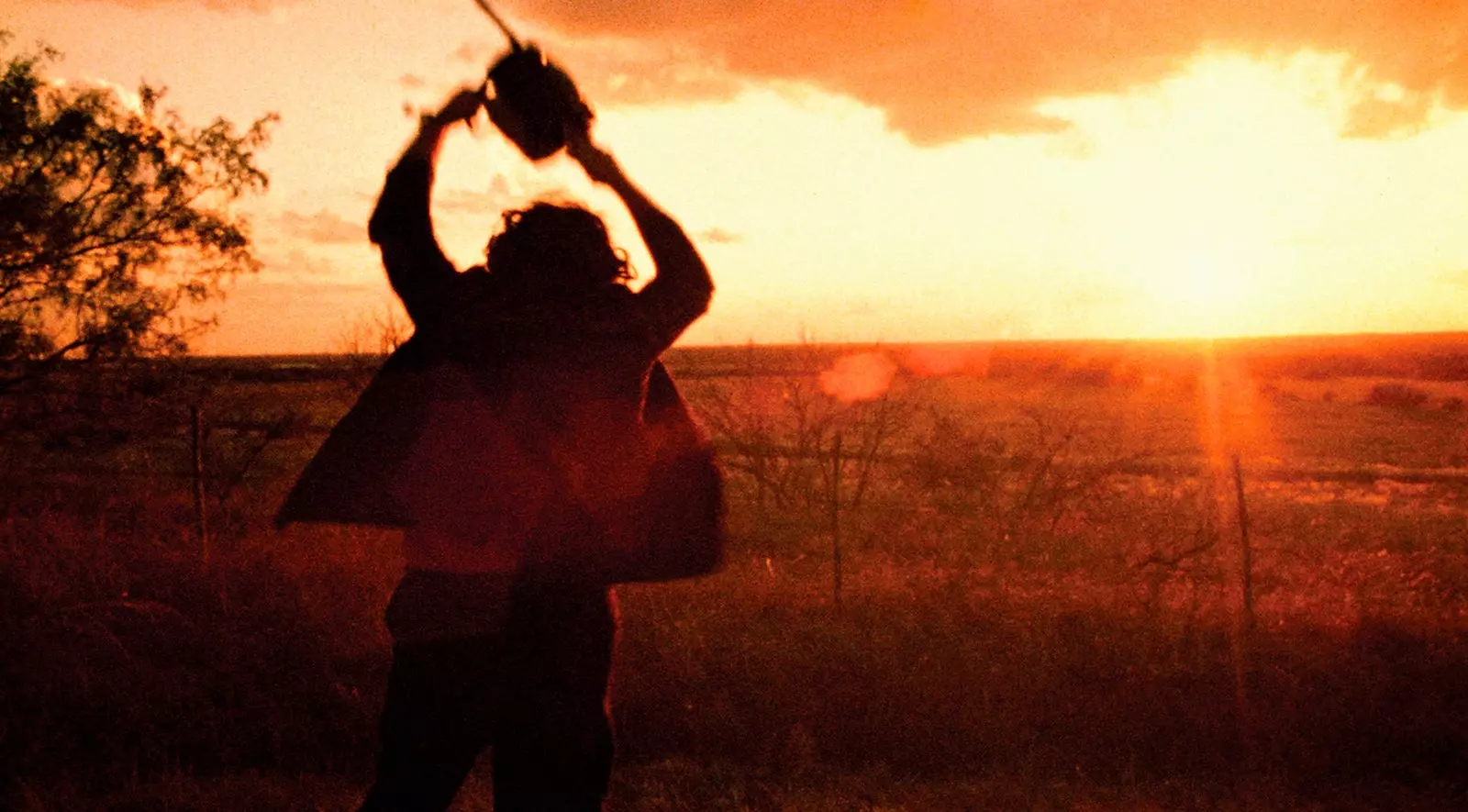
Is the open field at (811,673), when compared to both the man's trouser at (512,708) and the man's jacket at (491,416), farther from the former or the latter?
the man's jacket at (491,416)

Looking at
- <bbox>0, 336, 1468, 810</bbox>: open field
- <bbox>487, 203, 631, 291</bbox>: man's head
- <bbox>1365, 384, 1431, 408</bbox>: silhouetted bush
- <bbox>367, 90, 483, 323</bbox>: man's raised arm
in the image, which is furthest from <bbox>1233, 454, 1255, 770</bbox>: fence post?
<bbox>1365, 384, 1431, 408</bbox>: silhouetted bush

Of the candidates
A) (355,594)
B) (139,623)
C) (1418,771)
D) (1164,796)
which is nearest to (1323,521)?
(1418,771)

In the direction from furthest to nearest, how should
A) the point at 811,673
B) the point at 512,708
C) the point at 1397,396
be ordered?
Result: the point at 1397,396 < the point at 811,673 < the point at 512,708

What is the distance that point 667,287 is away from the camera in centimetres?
178

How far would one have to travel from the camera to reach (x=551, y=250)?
5.63 feet

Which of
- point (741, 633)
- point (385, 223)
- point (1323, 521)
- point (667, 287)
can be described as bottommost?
point (1323, 521)

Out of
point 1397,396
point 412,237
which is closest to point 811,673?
point 412,237

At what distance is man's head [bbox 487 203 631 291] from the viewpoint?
67.6 inches

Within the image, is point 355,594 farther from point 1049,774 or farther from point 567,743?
point 567,743

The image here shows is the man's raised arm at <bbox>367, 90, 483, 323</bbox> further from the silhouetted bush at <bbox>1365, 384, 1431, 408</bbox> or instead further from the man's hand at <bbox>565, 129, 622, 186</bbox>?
the silhouetted bush at <bbox>1365, 384, 1431, 408</bbox>

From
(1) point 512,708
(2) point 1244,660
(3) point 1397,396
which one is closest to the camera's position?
(1) point 512,708

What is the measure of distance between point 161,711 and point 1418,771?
667cm

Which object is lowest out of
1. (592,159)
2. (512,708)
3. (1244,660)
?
(1244,660)

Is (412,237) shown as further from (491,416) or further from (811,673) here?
(811,673)
